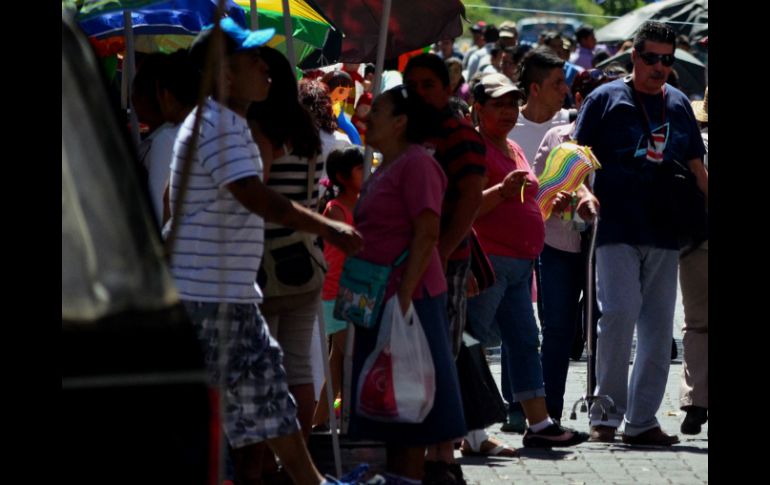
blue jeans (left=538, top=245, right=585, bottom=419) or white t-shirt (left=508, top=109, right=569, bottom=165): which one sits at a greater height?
white t-shirt (left=508, top=109, right=569, bottom=165)

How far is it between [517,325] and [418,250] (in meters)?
2.02

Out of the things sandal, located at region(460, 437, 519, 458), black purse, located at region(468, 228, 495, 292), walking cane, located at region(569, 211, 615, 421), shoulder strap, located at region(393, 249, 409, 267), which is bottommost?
sandal, located at region(460, 437, 519, 458)

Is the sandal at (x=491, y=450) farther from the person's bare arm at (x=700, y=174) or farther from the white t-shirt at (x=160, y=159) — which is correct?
the white t-shirt at (x=160, y=159)

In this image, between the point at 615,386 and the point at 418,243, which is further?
the point at 615,386

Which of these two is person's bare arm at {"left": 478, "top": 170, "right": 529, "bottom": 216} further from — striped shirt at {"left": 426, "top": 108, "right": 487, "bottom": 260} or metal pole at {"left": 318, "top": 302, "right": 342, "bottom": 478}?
metal pole at {"left": 318, "top": 302, "right": 342, "bottom": 478}

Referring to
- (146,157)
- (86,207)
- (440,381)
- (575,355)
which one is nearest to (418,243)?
(440,381)

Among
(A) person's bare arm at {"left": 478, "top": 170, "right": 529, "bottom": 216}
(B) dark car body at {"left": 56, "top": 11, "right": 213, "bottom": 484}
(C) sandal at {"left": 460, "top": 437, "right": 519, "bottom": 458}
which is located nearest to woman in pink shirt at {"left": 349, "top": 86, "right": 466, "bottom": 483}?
(A) person's bare arm at {"left": 478, "top": 170, "right": 529, "bottom": 216}

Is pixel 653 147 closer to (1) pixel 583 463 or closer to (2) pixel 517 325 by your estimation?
(2) pixel 517 325

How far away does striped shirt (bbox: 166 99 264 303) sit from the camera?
19.4ft

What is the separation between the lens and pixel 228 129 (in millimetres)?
5891
